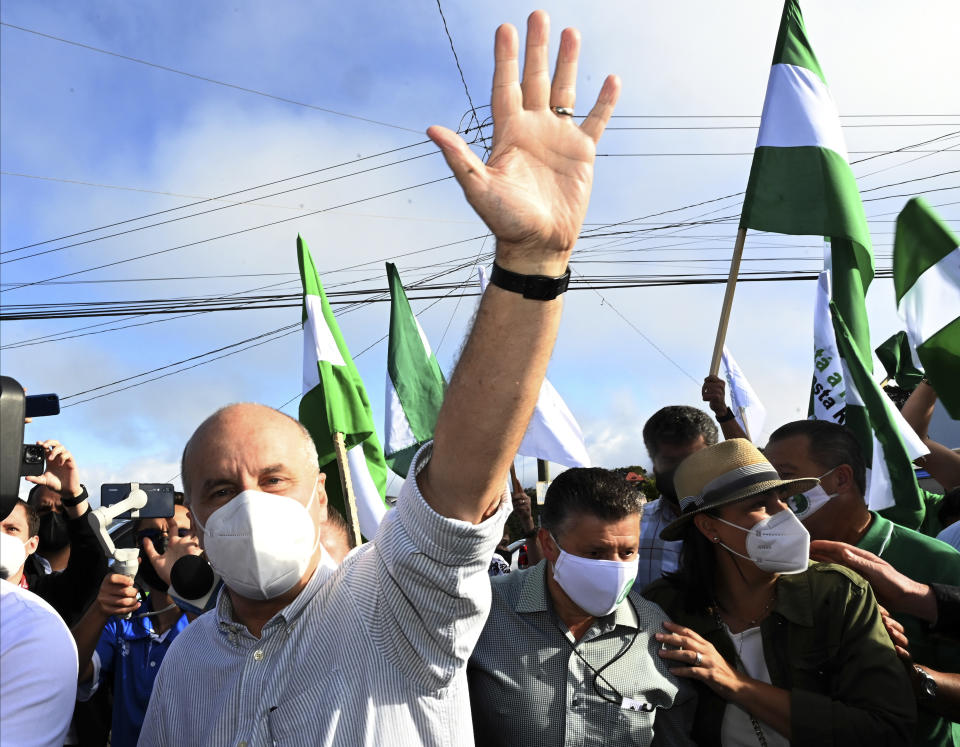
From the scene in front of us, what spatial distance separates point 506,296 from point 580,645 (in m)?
1.82

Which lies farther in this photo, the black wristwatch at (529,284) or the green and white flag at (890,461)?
the green and white flag at (890,461)

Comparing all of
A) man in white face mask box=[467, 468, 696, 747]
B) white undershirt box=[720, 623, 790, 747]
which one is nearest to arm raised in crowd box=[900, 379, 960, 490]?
white undershirt box=[720, 623, 790, 747]

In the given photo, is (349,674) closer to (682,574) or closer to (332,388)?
(682,574)

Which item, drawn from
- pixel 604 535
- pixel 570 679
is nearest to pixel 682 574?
pixel 604 535

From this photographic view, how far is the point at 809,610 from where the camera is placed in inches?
112

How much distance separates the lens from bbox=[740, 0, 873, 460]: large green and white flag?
4.94 m

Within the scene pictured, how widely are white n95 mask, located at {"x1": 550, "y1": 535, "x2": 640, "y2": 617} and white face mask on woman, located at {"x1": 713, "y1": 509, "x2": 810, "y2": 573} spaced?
1.49 ft

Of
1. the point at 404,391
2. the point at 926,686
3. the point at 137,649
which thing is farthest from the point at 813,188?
the point at 137,649

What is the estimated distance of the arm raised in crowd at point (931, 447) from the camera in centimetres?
532

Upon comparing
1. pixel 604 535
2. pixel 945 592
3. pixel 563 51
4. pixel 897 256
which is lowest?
pixel 945 592

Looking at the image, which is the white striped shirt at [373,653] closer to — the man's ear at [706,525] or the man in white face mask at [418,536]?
the man in white face mask at [418,536]

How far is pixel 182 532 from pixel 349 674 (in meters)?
2.61

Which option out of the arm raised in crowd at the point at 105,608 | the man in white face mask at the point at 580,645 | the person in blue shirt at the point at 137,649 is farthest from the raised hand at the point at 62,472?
the man in white face mask at the point at 580,645

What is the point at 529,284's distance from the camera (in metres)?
1.44
